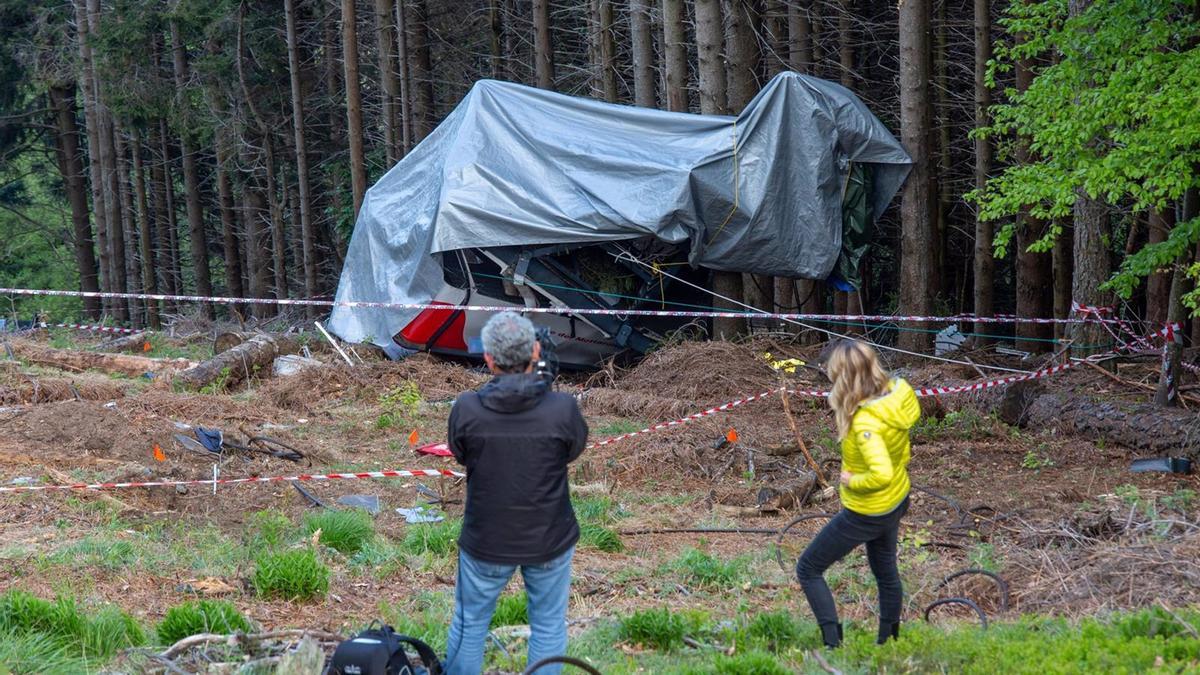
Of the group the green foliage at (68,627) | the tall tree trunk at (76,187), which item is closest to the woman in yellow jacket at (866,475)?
the green foliage at (68,627)

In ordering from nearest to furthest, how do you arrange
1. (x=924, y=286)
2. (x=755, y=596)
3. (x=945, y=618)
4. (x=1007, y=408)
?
(x=945, y=618)
(x=755, y=596)
(x=1007, y=408)
(x=924, y=286)

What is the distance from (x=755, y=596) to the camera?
6648mm

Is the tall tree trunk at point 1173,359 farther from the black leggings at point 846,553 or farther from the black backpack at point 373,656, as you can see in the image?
the black backpack at point 373,656

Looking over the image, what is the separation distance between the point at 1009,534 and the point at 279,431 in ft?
22.9

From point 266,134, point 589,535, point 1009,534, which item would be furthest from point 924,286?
point 266,134

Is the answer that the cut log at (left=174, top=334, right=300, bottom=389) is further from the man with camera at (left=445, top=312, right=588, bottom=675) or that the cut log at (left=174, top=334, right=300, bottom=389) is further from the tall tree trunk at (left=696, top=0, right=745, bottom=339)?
the man with camera at (left=445, top=312, right=588, bottom=675)

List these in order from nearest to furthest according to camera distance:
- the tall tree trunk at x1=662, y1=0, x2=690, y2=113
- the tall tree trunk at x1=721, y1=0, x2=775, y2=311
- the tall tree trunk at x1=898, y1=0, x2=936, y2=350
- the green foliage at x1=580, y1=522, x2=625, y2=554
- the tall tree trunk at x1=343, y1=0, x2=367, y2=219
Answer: the green foliage at x1=580, y1=522, x2=625, y2=554 < the tall tree trunk at x1=898, y1=0, x2=936, y2=350 < the tall tree trunk at x1=721, y1=0, x2=775, y2=311 < the tall tree trunk at x1=662, y1=0, x2=690, y2=113 < the tall tree trunk at x1=343, y1=0, x2=367, y2=219

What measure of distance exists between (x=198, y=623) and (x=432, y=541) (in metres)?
2.21

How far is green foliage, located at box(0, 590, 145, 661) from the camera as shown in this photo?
536 cm

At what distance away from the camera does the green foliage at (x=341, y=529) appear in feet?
24.7

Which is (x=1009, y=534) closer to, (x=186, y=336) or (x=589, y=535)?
(x=589, y=535)

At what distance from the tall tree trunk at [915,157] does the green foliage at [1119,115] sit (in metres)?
2.88

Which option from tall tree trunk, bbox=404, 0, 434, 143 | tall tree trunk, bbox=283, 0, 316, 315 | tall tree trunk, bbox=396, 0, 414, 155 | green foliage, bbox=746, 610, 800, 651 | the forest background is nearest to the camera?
green foliage, bbox=746, 610, 800, 651

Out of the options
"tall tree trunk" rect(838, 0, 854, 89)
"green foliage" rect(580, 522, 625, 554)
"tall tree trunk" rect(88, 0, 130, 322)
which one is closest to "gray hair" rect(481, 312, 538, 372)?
"green foliage" rect(580, 522, 625, 554)
